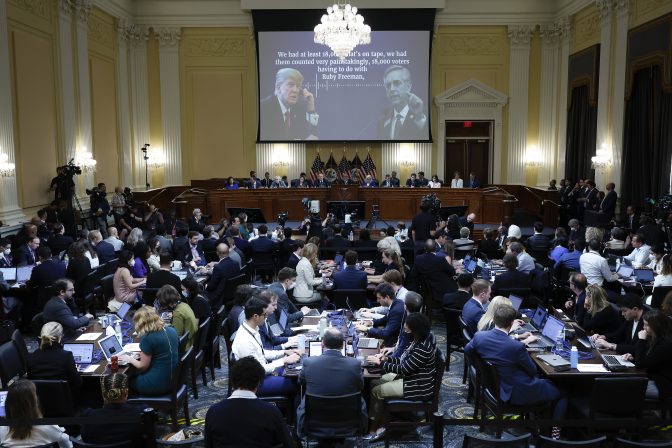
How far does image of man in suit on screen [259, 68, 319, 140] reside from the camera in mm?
21281

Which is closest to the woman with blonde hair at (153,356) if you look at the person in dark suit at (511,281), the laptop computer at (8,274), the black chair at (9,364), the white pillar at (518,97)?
the black chair at (9,364)

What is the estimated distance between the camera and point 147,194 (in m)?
19.4

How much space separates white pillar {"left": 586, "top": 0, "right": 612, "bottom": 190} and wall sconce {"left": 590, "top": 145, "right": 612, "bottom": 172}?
10cm

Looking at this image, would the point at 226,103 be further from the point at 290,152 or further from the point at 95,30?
the point at 95,30

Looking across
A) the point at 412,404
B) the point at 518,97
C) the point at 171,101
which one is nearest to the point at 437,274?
the point at 412,404

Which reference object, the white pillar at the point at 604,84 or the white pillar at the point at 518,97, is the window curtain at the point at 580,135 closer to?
the white pillar at the point at 604,84

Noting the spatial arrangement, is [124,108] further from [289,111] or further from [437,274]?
[437,274]

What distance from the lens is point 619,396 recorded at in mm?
5121

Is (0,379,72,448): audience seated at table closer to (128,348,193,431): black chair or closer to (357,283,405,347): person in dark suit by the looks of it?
(128,348,193,431): black chair

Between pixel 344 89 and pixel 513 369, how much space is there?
1668 centimetres

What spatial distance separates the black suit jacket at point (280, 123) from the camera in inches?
843

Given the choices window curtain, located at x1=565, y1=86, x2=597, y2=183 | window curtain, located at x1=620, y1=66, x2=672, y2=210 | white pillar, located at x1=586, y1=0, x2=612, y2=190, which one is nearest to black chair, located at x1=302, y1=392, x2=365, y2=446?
window curtain, located at x1=620, y1=66, x2=672, y2=210

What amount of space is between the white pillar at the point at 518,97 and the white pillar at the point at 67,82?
43.3 ft

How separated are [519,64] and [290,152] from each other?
26.1 ft
